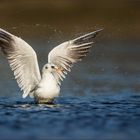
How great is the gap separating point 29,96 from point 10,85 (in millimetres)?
1799

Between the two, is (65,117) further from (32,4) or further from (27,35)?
(32,4)

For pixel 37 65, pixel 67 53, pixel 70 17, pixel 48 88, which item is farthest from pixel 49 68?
pixel 70 17

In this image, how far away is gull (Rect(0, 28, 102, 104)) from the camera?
1498 centimetres

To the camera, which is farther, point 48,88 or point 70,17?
point 70,17

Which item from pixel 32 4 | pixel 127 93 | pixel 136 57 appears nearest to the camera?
pixel 127 93

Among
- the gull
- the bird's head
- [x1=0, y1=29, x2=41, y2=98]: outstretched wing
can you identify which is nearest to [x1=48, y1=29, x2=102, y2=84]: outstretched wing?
the gull

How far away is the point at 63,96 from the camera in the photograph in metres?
16.3

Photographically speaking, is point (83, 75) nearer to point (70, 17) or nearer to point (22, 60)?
point (22, 60)

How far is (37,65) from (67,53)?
751 millimetres

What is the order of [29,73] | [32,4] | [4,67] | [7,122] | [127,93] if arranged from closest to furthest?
[7,122]
[29,73]
[127,93]
[4,67]
[32,4]

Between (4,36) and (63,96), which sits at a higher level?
(4,36)

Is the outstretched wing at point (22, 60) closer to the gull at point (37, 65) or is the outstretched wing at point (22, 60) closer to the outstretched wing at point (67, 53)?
the gull at point (37, 65)

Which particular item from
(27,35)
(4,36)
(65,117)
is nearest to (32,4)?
(27,35)

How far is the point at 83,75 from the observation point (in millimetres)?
18891
